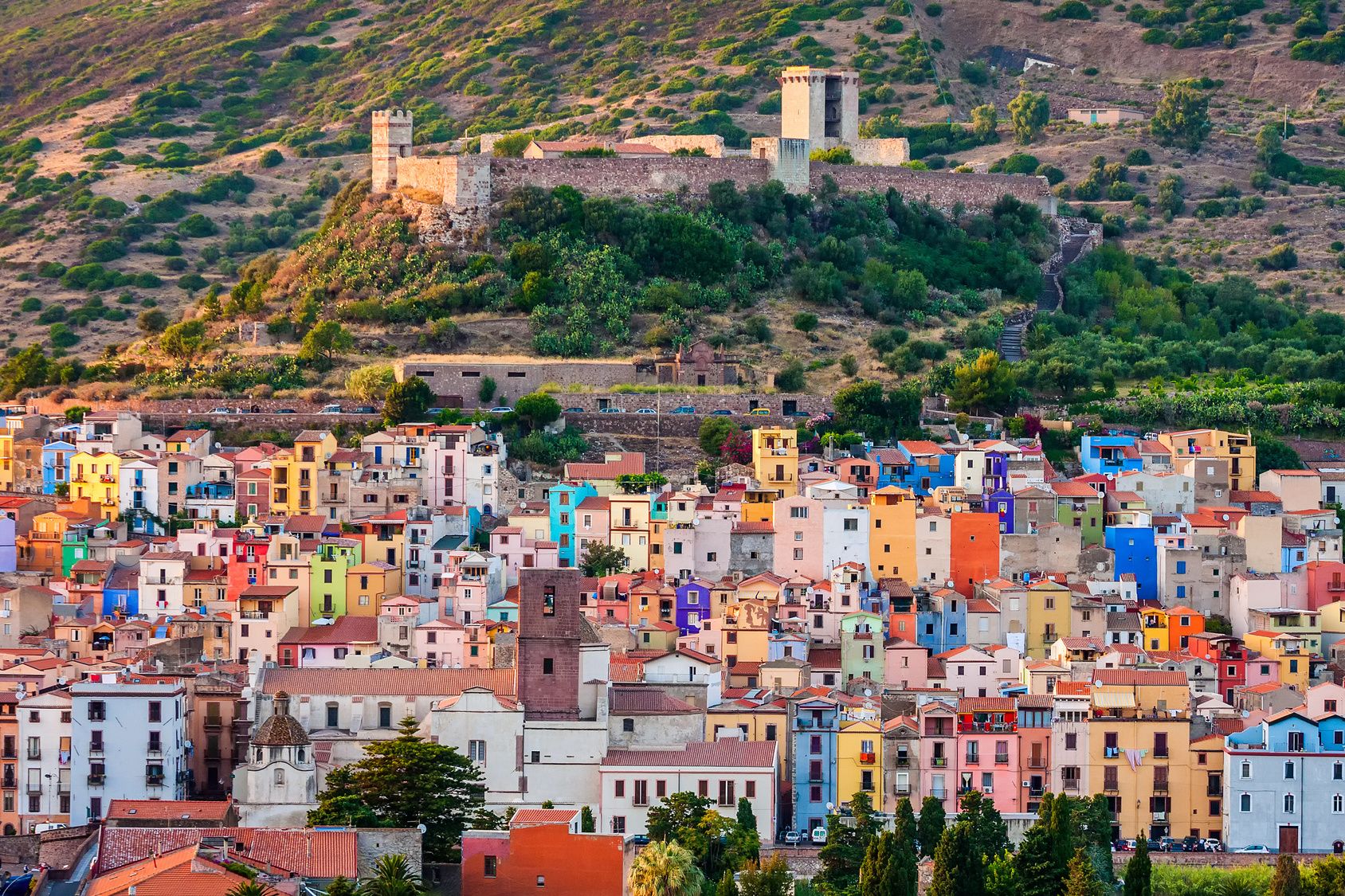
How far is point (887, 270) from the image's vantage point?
71.8m

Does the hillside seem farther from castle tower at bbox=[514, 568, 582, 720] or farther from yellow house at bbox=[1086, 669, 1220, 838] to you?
yellow house at bbox=[1086, 669, 1220, 838]

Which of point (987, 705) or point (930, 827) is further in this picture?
point (987, 705)

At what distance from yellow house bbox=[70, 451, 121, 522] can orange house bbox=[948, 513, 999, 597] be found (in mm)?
16286

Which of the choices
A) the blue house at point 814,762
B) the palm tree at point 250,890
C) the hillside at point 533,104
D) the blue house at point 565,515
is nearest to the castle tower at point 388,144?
the hillside at point 533,104

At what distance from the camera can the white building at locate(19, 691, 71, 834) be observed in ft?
143

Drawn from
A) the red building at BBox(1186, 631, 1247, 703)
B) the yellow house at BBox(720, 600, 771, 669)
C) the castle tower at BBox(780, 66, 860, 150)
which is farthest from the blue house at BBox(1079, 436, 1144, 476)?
the castle tower at BBox(780, 66, 860, 150)

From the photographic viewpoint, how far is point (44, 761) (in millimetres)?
43688

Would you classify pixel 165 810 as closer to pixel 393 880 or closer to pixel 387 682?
pixel 393 880

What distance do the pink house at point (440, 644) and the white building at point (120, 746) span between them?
6.24m

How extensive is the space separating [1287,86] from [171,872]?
7235cm

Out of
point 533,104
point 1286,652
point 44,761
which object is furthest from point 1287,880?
point 533,104

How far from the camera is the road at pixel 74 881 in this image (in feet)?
122

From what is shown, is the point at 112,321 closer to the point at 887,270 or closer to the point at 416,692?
the point at 887,270

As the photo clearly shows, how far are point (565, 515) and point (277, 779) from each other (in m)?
15.6
